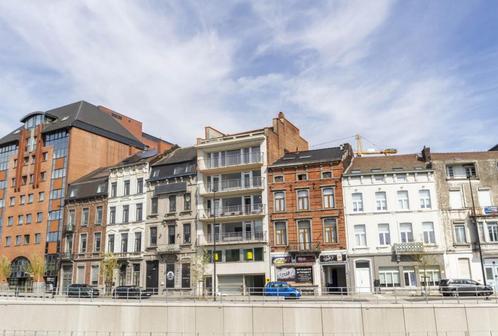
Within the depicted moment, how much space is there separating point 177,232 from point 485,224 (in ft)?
100

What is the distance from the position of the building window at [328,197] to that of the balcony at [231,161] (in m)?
7.64

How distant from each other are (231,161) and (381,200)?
54.4 feet

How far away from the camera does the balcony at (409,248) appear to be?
42.8 m

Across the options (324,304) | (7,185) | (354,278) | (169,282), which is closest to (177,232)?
(169,282)

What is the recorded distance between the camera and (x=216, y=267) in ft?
164

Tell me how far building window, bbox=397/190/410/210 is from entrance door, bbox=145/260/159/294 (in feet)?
86.8

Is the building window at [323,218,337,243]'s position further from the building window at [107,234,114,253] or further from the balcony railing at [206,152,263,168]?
the building window at [107,234,114,253]

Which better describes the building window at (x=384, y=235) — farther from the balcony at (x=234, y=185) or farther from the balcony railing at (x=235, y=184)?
the balcony railing at (x=235, y=184)

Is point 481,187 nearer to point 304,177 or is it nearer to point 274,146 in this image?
point 304,177

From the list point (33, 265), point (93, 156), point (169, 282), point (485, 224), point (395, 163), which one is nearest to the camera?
point (485, 224)

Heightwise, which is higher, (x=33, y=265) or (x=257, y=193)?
(x=257, y=193)

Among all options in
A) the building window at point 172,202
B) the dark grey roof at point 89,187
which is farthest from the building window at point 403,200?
the dark grey roof at point 89,187

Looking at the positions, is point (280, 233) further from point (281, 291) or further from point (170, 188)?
point (170, 188)

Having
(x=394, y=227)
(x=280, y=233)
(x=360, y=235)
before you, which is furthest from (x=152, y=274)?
(x=394, y=227)
